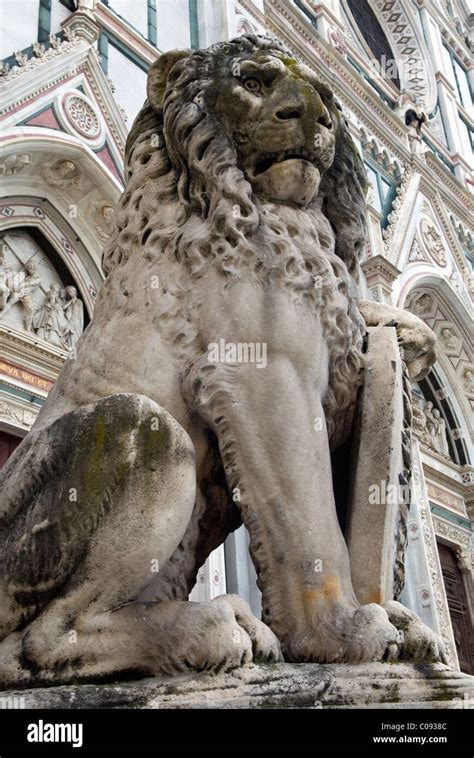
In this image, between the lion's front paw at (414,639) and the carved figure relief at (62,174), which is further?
the carved figure relief at (62,174)

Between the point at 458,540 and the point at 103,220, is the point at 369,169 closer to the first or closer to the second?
the point at 458,540

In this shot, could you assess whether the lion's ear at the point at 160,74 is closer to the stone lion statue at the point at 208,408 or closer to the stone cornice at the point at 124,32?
the stone lion statue at the point at 208,408

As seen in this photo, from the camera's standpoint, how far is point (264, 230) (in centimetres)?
145

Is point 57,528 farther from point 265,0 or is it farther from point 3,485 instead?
point 265,0

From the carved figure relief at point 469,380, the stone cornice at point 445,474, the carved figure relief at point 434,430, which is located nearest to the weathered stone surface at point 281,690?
the stone cornice at point 445,474

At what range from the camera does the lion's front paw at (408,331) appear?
1653 millimetres

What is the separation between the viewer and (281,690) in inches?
39.3

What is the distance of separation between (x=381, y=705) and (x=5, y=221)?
452 cm

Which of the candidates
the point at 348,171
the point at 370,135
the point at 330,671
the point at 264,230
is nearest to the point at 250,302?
the point at 264,230

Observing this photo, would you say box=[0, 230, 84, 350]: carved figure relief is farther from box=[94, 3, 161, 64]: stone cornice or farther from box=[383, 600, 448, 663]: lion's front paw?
box=[383, 600, 448, 663]: lion's front paw

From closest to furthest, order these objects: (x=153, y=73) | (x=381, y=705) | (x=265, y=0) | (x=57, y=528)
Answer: (x=381, y=705), (x=57, y=528), (x=153, y=73), (x=265, y=0)

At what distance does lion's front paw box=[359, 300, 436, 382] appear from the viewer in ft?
5.42

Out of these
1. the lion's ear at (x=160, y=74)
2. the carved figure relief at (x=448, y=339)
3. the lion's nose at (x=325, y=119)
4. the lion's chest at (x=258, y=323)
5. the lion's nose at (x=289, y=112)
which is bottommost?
the lion's chest at (x=258, y=323)

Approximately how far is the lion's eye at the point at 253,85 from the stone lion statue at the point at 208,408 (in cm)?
1
